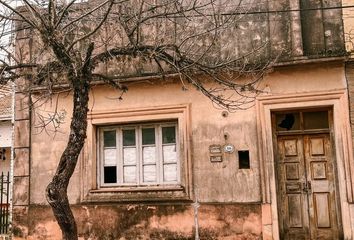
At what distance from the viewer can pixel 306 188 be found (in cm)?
909

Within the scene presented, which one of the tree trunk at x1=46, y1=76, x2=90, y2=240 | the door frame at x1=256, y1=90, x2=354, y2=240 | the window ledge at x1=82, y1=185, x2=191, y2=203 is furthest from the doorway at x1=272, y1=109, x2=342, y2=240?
the tree trunk at x1=46, y1=76, x2=90, y2=240

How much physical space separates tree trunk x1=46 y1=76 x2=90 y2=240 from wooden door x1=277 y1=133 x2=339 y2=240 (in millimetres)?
4504

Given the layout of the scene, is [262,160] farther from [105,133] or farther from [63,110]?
[63,110]

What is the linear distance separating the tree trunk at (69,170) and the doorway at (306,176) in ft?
14.4

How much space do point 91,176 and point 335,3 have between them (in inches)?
254

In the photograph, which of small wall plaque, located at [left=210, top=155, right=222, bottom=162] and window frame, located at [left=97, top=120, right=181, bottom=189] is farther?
window frame, located at [left=97, top=120, right=181, bottom=189]

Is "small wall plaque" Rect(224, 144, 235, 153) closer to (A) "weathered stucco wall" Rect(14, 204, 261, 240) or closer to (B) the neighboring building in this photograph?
(B) the neighboring building

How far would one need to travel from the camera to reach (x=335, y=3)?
9.05 m

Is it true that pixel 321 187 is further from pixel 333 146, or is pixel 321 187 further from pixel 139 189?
pixel 139 189

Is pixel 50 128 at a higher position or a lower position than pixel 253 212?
higher

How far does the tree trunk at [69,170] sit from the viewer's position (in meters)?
6.43

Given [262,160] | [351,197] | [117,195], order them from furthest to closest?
[117,195] → [262,160] → [351,197]

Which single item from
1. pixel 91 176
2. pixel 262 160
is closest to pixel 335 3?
pixel 262 160

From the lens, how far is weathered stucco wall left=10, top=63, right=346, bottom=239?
891cm
